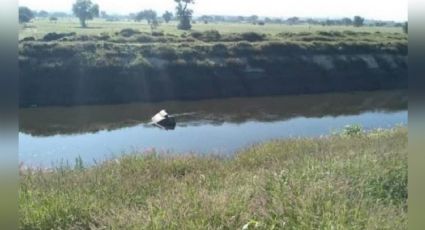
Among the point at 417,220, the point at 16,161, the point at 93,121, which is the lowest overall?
the point at 93,121

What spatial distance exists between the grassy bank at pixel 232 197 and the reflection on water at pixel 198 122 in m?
13.5

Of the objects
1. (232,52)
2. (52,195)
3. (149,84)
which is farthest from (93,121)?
(52,195)

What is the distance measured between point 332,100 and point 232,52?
8532 millimetres

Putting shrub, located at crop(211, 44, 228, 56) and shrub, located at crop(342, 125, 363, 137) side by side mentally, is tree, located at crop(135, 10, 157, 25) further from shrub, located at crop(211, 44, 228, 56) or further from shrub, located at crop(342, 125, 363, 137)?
shrub, located at crop(342, 125, 363, 137)

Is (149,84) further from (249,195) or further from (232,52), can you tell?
(249,195)

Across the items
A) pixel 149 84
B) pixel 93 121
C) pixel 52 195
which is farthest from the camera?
pixel 149 84

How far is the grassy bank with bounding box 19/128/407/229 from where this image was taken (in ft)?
12.0

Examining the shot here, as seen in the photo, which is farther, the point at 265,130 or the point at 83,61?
the point at 83,61

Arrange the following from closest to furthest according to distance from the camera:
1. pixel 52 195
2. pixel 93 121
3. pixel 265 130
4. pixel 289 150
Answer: pixel 52 195 → pixel 289 150 → pixel 265 130 → pixel 93 121

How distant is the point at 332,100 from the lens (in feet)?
118

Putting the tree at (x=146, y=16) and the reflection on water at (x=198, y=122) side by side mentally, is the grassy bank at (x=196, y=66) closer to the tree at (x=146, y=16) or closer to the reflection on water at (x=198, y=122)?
the reflection on water at (x=198, y=122)

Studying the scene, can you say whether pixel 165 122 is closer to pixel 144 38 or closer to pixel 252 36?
pixel 144 38

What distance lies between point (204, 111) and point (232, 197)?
27.0m

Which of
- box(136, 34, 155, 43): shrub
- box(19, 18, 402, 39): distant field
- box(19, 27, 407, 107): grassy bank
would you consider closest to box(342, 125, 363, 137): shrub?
box(19, 27, 407, 107): grassy bank
